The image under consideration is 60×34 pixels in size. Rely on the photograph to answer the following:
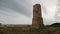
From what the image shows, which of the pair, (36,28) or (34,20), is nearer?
(36,28)

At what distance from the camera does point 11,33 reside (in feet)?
11.1

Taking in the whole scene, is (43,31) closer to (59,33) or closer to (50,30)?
(50,30)

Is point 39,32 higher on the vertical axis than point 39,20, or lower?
lower

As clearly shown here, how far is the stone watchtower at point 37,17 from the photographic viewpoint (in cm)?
363

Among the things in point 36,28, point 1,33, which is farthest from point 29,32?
point 1,33

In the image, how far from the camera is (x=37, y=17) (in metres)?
3.72

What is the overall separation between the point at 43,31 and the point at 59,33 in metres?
0.40

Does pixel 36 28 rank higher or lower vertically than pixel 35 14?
lower

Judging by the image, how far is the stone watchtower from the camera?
3632 mm

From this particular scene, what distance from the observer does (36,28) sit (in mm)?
3373

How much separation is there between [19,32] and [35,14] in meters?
0.73

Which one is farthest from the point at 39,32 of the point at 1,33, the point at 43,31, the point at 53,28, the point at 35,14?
the point at 1,33

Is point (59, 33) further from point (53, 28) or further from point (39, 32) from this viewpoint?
point (39, 32)

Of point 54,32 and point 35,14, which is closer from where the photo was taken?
point 54,32
